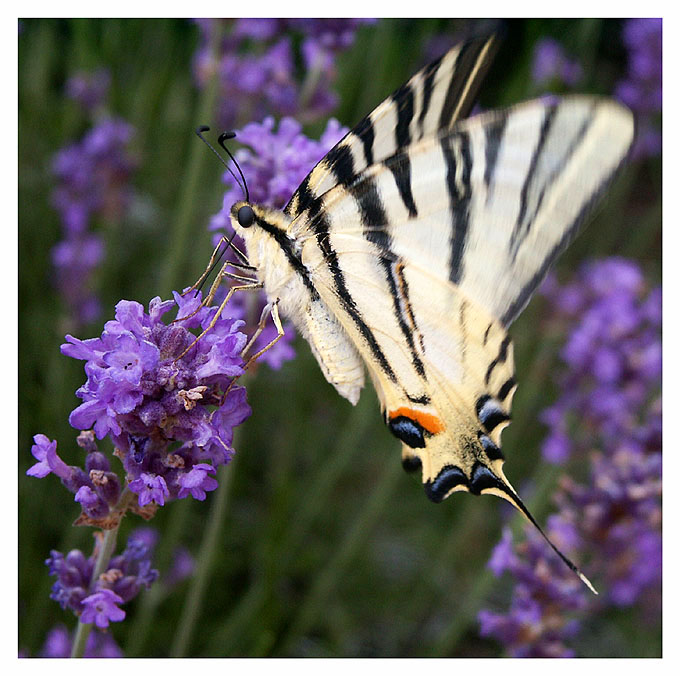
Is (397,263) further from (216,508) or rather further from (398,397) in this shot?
(216,508)

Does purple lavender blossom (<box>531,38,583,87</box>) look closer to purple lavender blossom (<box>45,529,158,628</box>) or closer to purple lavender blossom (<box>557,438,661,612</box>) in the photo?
purple lavender blossom (<box>557,438,661,612</box>)

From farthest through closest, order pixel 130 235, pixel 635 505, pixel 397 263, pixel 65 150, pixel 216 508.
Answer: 1. pixel 130 235
2. pixel 65 150
3. pixel 635 505
4. pixel 216 508
5. pixel 397 263

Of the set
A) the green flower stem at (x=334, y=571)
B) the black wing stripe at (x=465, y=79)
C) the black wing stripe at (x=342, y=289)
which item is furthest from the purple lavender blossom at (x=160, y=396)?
the green flower stem at (x=334, y=571)

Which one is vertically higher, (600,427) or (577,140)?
(577,140)

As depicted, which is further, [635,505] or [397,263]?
[635,505]

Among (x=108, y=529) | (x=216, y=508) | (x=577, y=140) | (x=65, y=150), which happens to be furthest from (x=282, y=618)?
(x=65, y=150)

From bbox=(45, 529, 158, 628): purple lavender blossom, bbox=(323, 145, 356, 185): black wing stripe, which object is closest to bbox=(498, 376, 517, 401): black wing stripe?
bbox=(323, 145, 356, 185): black wing stripe

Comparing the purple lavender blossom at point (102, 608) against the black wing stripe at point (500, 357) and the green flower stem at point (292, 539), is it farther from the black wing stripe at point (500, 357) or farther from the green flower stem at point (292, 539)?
the green flower stem at point (292, 539)
